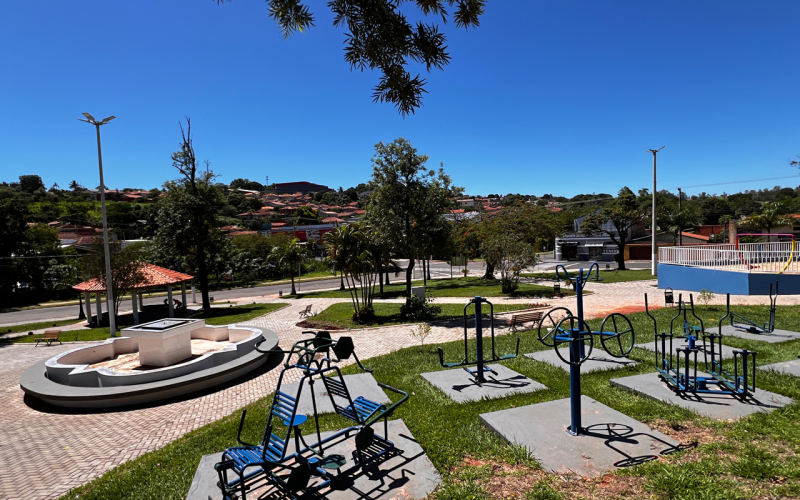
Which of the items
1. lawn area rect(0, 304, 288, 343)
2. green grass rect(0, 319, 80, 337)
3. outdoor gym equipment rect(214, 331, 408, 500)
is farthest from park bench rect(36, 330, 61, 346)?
outdoor gym equipment rect(214, 331, 408, 500)

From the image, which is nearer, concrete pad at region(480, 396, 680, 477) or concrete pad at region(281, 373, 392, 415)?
concrete pad at region(480, 396, 680, 477)

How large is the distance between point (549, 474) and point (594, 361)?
525cm

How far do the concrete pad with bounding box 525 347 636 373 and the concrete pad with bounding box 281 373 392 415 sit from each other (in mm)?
3838

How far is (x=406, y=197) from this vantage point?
19531mm

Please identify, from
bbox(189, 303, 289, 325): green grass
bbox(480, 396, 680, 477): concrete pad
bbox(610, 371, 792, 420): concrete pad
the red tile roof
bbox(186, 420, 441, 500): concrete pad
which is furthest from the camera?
bbox(189, 303, 289, 325): green grass

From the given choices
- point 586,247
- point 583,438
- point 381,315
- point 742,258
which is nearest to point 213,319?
point 381,315

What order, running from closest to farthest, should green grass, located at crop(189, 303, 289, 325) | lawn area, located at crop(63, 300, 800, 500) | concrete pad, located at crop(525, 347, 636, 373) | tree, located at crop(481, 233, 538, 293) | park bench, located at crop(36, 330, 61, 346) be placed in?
1. lawn area, located at crop(63, 300, 800, 500)
2. concrete pad, located at crop(525, 347, 636, 373)
3. park bench, located at crop(36, 330, 61, 346)
4. green grass, located at crop(189, 303, 289, 325)
5. tree, located at crop(481, 233, 538, 293)

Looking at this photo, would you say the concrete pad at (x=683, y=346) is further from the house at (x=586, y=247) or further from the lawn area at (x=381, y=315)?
the house at (x=586, y=247)

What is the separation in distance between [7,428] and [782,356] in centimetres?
1567

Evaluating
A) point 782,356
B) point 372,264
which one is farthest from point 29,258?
point 782,356

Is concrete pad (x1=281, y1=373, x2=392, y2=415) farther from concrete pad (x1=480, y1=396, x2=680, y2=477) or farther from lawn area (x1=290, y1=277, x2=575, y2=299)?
lawn area (x1=290, y1=277, x2=575, y2=299)

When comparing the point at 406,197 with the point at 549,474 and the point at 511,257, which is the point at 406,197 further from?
the point at 549,474

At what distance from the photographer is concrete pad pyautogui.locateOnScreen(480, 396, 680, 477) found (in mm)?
4562

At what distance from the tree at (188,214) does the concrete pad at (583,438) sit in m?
24.7
